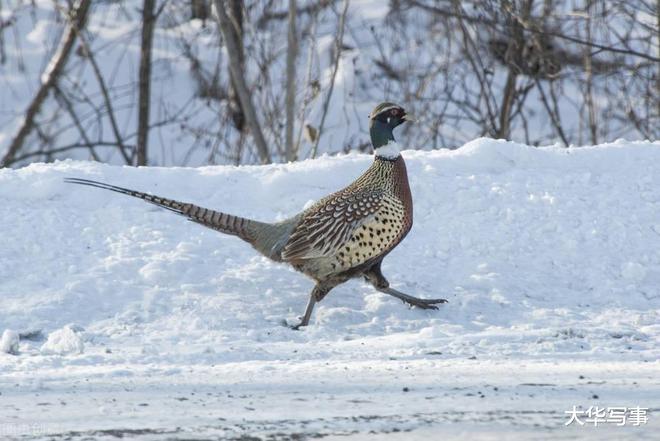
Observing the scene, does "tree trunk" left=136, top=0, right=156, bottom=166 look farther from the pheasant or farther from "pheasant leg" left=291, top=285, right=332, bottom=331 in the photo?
"pheasant leg" left=291, top=285, right=332, bottom=331

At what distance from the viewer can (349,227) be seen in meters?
6.33

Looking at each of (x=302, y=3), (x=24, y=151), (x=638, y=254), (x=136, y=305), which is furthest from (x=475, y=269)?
(x=302, y=3)

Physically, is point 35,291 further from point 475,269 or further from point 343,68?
point 343,68

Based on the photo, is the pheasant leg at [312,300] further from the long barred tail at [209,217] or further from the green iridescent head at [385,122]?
the green iridescent head at [385,122]

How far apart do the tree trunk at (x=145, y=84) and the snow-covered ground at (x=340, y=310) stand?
14.5 feet

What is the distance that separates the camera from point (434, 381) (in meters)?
5.15

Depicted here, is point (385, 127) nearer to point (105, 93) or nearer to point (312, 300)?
point (312, 300)

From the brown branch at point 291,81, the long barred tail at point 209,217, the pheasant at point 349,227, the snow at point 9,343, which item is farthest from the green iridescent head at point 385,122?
the brown branch at point 291,81

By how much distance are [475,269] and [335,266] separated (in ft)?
3.38

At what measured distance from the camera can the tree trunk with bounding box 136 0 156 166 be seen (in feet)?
40.3

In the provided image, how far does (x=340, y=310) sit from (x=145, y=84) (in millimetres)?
A: 6489

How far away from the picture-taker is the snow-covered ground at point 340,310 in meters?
4.67

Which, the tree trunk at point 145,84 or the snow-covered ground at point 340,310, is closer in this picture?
the snow-covered ground at point 340,310

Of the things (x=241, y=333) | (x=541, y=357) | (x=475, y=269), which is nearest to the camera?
(x=541, y=357)
